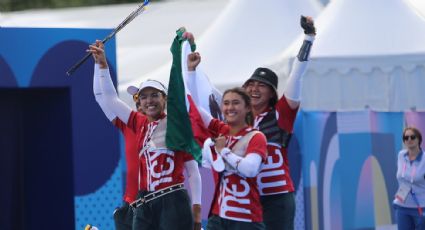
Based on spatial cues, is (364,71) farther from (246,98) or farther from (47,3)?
(47,3)

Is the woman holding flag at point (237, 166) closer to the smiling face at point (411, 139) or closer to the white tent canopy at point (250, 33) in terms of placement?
the smiling face at point (411, 139)

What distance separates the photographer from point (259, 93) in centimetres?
731

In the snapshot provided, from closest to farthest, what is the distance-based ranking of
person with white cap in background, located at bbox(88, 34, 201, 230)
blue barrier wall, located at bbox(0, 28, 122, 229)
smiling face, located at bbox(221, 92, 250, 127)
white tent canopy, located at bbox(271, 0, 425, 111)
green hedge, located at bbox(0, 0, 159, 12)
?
1. smiling face, located at bbox(221, 92, 250, 127)
2. person with white cap in background, located at bbox(88, 34, 201, 230)
3. blue barrier wall, located at bbox(0, 28, 122, 229)
4. white tent canopy, located at bbox(271, 0, 425, 111)
5. green hedge, located at bbox(0, 0, 159, 12)

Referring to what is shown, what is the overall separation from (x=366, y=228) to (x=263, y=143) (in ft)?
19.0

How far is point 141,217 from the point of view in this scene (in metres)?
6.99

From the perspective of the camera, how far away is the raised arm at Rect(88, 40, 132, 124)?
718 centimetres

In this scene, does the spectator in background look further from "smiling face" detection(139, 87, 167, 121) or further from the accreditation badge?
"smiling face" detection(139, 87, 167, 121)

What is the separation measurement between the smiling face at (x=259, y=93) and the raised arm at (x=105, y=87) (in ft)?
2.83

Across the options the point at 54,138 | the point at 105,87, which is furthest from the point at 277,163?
the point at 54,138

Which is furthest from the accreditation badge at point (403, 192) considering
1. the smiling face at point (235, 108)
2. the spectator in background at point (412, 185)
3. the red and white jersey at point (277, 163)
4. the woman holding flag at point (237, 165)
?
the smiling face at point (235, 108)

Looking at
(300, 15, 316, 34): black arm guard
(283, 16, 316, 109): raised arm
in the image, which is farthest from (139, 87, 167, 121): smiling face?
(300, 15, 316, 34): black arm guard

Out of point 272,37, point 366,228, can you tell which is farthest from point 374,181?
point 272,37

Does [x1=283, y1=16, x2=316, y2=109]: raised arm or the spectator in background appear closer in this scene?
[x1=283, y1=16, x2=316, y2=109]: raised arm

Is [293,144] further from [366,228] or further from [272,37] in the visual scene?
[272,37]
